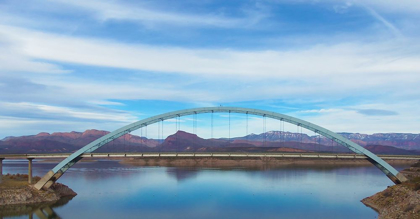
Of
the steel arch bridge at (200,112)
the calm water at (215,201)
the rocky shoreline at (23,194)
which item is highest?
the steel arch bridge at (200,112)

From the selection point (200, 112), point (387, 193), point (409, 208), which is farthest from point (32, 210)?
point (387, 193)

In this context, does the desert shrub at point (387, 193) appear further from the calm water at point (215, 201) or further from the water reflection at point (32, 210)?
the water reflection at point (32, 210)

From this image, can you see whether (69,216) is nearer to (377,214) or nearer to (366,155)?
(377,214)

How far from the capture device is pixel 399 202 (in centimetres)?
3484

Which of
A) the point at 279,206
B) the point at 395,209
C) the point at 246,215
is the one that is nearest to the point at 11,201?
the point at 246,215

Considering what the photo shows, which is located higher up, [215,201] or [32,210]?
[32,210]

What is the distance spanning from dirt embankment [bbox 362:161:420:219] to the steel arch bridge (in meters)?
3.17

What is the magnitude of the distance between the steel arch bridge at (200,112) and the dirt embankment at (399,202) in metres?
3.17

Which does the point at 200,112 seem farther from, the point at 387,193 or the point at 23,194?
the point at 387,193

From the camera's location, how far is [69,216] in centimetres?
3434

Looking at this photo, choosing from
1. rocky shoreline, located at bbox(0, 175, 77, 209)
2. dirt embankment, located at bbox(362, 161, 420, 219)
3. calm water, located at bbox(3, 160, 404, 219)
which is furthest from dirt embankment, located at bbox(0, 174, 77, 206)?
dirt embankment, located at bbox(362, 161, 420, 219)

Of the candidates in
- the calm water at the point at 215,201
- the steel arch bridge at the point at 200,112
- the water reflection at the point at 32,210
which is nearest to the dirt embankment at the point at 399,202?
the calm water at the point at 215,201

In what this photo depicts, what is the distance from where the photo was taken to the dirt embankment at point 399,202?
30255 mm

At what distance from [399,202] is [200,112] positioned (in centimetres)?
2261
